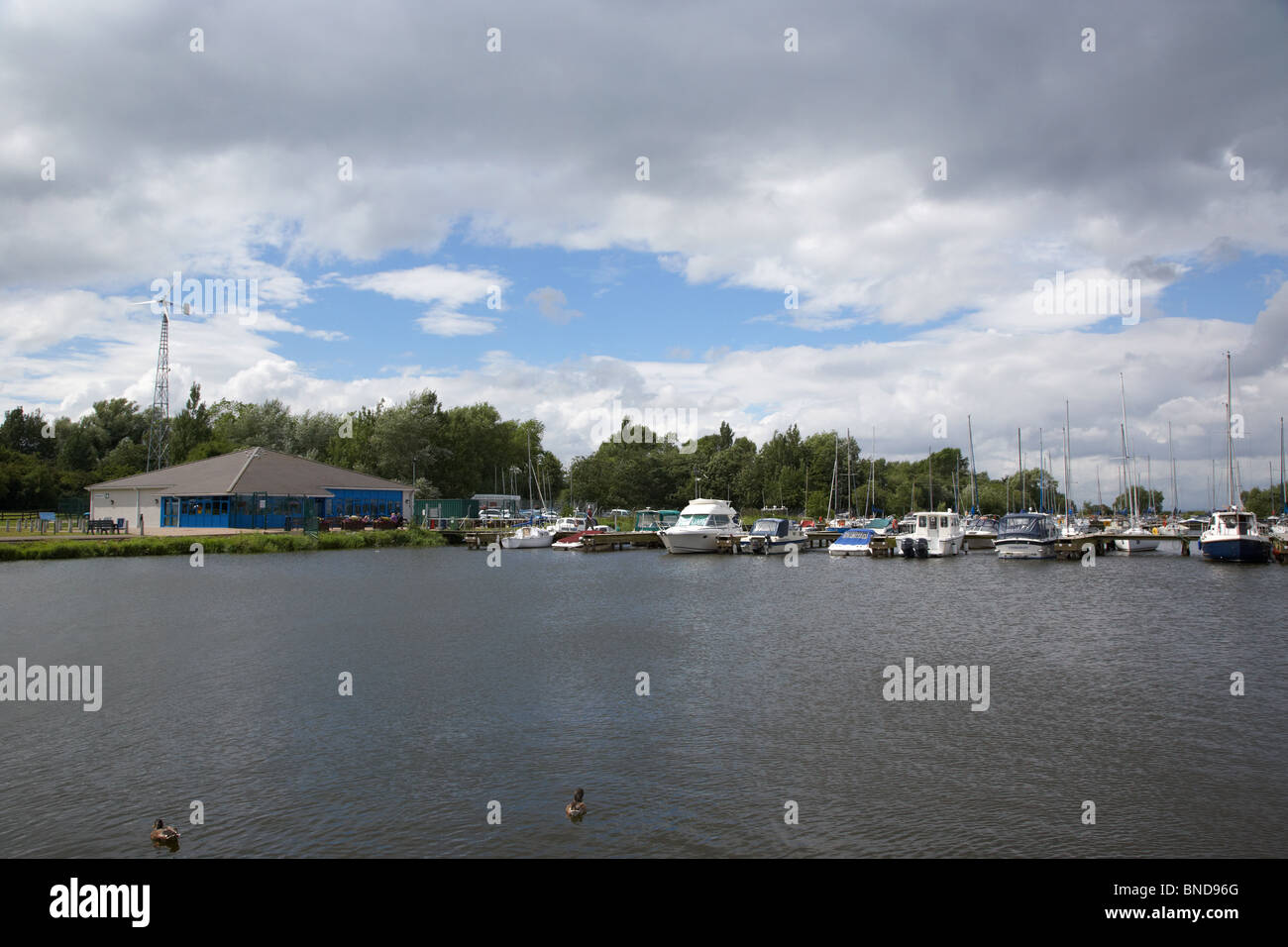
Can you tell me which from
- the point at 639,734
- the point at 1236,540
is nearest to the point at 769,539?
the point at 1236,540

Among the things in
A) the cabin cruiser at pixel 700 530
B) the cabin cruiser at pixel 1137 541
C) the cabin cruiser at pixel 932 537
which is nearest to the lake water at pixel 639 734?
the cabin cruiser at pixel 932 537

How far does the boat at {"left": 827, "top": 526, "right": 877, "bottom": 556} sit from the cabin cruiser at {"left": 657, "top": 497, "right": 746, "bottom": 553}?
7.66 meters

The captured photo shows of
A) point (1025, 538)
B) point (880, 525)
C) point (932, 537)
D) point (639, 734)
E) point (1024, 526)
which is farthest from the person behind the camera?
point (880, 525)

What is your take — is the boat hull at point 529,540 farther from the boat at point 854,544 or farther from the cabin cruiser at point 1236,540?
the cabin cruiser at point 1236,540

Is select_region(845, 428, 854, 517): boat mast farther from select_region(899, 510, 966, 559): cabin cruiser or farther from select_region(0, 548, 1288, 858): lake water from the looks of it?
select_region(0, 548, 1288, 858): lake water

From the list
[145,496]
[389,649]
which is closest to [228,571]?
[389,649]

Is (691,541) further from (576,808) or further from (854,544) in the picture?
(576,808)

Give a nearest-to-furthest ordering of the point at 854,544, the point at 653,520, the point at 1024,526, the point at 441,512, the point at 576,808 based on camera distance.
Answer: the point at 576,808 → the point at 1024,526 → the point at 854,544 → the point at 441,512 → the point at 653,520

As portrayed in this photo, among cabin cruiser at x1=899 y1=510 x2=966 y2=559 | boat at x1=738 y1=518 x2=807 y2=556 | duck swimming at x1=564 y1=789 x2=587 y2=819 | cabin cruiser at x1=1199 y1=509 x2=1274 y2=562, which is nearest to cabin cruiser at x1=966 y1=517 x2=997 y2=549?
cabin cruiser at x1=899 y1=510 x2=966 y2=559

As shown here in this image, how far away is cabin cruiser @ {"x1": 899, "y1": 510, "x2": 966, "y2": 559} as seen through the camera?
215ft

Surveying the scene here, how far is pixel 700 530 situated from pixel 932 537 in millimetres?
17786

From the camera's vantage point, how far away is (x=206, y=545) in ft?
192
